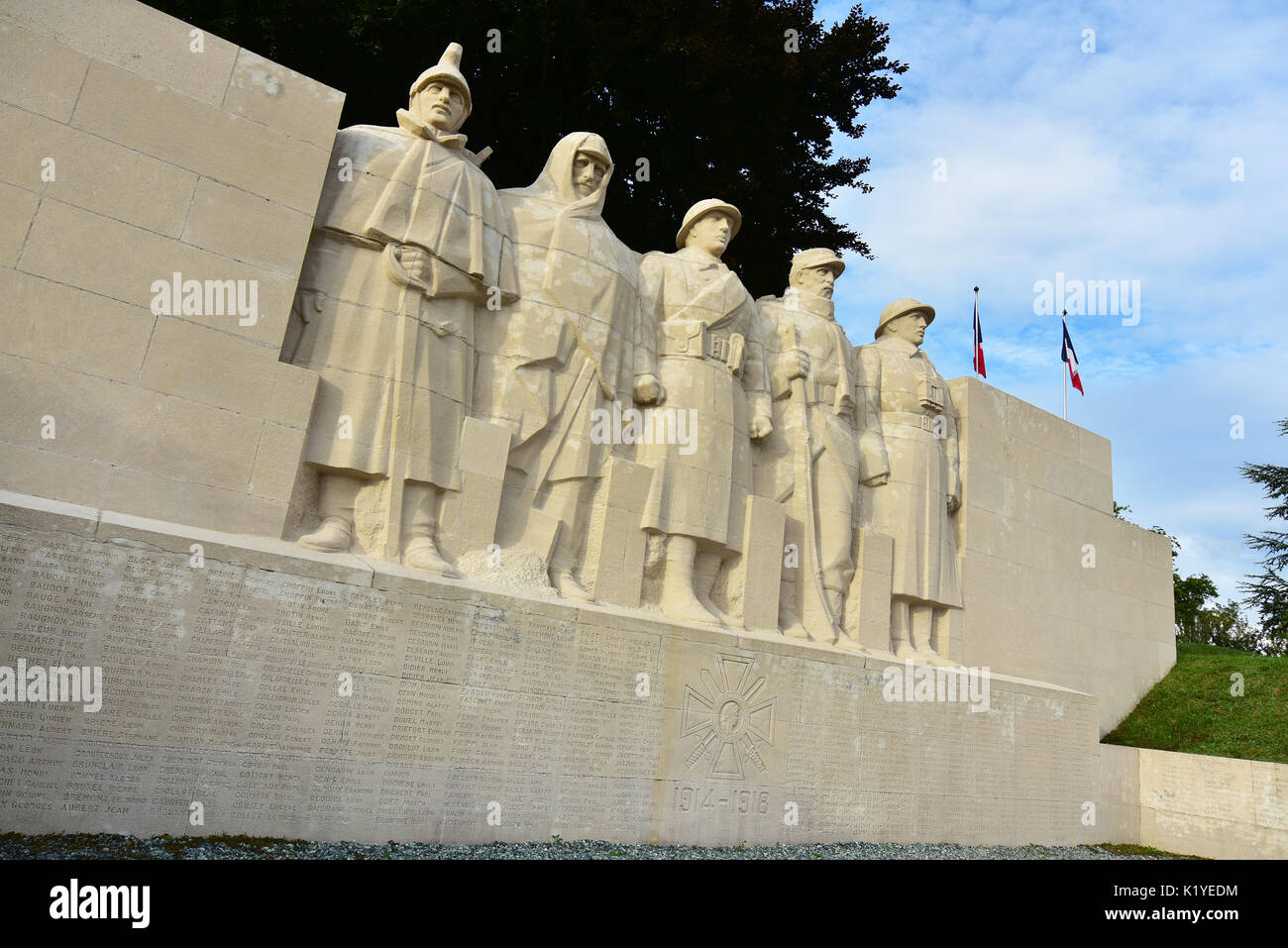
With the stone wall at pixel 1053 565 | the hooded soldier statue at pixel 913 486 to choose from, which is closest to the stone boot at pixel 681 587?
the hooded soldier statue at pixel 913 486

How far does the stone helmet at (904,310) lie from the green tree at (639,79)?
264 cm

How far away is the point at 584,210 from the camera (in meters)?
8.89

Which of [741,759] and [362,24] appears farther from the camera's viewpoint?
[362,24]

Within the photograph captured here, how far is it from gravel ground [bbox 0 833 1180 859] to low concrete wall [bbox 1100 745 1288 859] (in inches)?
102

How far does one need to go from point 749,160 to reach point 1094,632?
25.6ft

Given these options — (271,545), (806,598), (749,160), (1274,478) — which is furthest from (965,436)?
(1274,478)

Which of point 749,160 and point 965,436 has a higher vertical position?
point 749,160

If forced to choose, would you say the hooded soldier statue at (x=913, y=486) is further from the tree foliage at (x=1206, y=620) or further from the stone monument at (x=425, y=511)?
the tree foliage at (x=1206, y=620)

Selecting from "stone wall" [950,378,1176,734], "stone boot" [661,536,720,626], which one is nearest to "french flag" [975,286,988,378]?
"stone wall" [950,378,1176,734]

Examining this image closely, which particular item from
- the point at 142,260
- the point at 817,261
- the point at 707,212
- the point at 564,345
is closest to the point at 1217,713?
the point at 817,261

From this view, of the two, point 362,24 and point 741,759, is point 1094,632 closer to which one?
point 741,759

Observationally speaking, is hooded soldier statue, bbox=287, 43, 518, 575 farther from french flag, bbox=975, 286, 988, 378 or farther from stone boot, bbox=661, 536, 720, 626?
french flag, bbox=975, 286, 988, 378

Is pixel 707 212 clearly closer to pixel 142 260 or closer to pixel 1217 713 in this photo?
pixel 142 260

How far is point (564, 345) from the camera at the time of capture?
8.39 m
